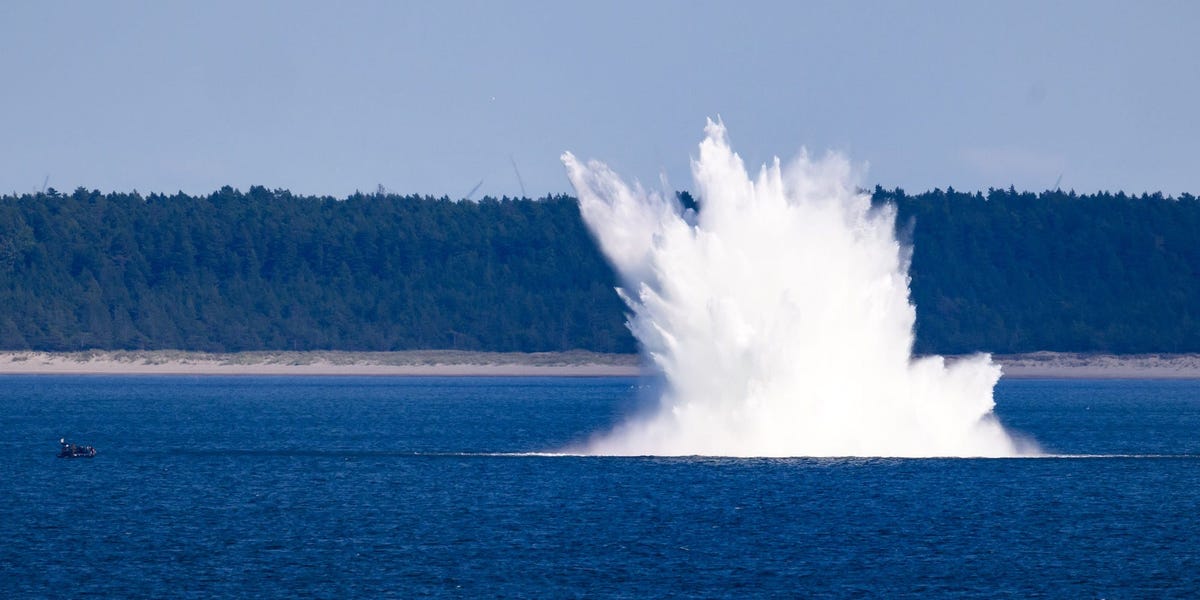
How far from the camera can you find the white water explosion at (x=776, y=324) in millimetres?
73812

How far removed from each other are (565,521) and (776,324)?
590 inches

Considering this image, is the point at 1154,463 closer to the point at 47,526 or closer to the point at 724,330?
the point at 724,330

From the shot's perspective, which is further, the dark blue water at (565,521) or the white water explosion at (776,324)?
the white water explosion at (776,324)

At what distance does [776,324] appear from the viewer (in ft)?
240

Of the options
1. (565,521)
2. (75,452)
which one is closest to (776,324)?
(565,521)

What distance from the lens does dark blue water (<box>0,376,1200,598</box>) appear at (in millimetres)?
51344

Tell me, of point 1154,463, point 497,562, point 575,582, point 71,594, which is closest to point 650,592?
point 575,582

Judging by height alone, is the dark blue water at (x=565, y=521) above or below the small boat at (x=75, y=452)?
below

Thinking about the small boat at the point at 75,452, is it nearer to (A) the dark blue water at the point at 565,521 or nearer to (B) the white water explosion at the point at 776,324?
(A) the dark blue water at the point at 565,521

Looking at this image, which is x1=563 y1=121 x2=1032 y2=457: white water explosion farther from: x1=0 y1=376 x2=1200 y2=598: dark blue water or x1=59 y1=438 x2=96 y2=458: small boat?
x1=59 y1=438 x2=96 y2=458: small boat

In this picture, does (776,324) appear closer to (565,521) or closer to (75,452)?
(565,521)

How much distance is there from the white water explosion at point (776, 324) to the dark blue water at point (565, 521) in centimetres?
259

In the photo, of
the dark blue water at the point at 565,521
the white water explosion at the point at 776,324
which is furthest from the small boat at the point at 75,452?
the white water explosion at the point at 776,324

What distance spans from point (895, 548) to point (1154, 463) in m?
34.9
